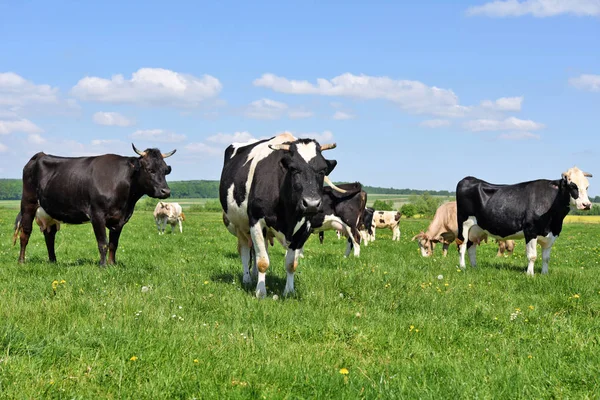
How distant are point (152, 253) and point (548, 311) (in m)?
10.3

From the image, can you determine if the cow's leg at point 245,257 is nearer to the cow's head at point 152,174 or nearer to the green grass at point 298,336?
the green grass at point 298,336

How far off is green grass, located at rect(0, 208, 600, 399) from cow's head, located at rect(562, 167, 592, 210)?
7.26 ft

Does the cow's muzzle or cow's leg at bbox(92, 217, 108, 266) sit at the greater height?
the cow's muzzle

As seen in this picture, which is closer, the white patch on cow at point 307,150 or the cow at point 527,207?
the white patch on cow at point 307,150

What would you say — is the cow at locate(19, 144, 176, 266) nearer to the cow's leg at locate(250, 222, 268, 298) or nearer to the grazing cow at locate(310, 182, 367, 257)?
the cow's leg at locate(250, 222, 268, 298)

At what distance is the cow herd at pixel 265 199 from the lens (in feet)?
28.5

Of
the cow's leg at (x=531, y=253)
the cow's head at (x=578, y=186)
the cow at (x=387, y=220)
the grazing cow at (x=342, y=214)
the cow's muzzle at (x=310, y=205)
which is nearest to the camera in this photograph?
the cow's muzzle at (x=310, y=205)

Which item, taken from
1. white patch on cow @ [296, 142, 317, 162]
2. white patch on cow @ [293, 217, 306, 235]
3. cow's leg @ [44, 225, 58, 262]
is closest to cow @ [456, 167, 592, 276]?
white patch on cow @ [293, 217, 306, 235]

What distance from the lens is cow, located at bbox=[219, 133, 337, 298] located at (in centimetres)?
813

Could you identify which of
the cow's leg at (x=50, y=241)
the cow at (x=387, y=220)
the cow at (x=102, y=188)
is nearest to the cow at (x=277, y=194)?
the cow at (x=102, y=188)

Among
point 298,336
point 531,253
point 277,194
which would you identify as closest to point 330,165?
point 277,194

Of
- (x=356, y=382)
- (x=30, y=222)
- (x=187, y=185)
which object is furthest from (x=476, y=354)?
(x=187, y=185)

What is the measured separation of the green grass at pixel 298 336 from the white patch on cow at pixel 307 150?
2.08m

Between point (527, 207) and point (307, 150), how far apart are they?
24.2 ft
